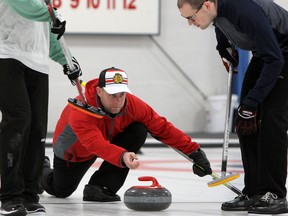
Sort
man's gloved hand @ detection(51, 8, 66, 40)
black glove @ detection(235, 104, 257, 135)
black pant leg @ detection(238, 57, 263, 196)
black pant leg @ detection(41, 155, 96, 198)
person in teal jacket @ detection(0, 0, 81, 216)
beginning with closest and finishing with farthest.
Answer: man's gloved hand @ detection(51, 8, 66, 40)
person in teal jacket @ detection(0, 0, 81, 216)
black glove @ detection(235, 104, 257, 135)
black pant leg @ detection(238, 57, 263, 196)
black pant leg @ detection(41, 155, 96, 198)

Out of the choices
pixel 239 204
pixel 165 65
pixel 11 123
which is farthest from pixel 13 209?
pixel 165 65

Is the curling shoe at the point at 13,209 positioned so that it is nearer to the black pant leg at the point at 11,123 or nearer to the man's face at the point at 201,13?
the black pant leg at the point at 11,123

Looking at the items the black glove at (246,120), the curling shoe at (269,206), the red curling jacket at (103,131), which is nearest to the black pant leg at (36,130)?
the red curling jacket at (103,131)

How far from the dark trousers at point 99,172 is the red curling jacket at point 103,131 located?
40 mm

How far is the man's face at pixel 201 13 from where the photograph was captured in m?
3.44

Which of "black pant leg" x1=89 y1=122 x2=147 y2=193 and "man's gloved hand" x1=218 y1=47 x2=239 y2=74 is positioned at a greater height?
"man's gloved hand" x1=218 y1=47 x2=239 y2=74

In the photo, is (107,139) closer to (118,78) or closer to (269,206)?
(118,78)

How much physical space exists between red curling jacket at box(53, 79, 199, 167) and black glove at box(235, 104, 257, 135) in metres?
0.33

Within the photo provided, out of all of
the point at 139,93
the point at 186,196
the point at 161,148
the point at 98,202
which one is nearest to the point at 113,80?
the point at 98,202

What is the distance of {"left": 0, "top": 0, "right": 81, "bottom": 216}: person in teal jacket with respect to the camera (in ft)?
11.0

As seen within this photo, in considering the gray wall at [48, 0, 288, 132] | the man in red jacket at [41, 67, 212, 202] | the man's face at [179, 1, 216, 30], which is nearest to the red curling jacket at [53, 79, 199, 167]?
the man in red jacket at [41, 67, 212, 202]

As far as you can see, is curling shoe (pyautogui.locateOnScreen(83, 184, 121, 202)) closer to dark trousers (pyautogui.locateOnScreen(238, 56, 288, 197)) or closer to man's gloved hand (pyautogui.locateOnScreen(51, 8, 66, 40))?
dark trousers (pyautogui.locateOnScreen(238, 56, 288, 197))

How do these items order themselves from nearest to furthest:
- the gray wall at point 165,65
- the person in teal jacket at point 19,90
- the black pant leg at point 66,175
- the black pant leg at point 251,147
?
the person in teal jacket at point 19,90 < the black pant leg at point 251,147 < the black pant leg at point 66,175 < the gray wall at point 165,65

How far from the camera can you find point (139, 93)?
29.5 feet
